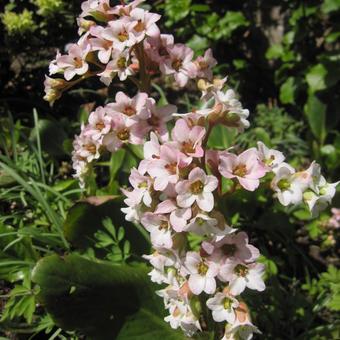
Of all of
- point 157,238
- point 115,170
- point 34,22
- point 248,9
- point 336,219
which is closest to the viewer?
point 157,238

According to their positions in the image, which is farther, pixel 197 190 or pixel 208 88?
pixel 208 88

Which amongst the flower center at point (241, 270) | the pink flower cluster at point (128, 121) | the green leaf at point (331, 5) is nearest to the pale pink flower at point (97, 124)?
the pink flower cluster at point (128, 121)

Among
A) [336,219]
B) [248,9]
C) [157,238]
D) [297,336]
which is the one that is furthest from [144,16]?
[248,9]

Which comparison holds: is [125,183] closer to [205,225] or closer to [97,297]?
[97,297]

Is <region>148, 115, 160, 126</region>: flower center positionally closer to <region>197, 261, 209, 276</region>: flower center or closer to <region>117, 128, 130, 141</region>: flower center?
<region>117, 128, 130, 141</region>: flower center

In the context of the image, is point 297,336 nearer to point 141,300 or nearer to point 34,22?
point 141,300

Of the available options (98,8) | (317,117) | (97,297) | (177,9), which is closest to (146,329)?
(97,297)

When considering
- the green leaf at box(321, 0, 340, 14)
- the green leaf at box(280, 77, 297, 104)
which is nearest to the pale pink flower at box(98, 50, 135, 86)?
the green leaf at box(321, 0, 340, 14)
